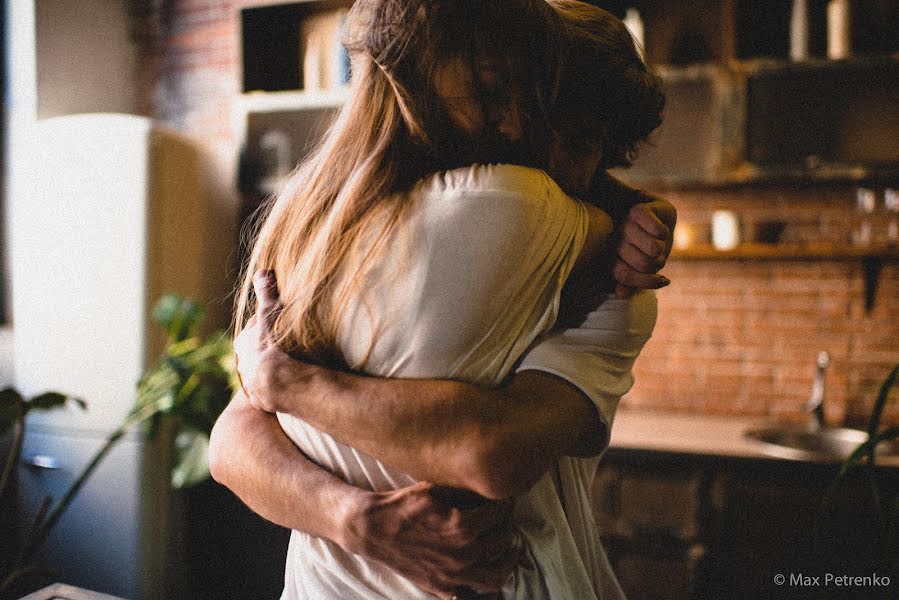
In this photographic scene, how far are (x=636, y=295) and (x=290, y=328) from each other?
421mm

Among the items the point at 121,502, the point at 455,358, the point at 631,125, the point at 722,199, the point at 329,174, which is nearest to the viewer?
the point at 455,358

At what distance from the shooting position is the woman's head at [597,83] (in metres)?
0.85

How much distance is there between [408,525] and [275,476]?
19cm

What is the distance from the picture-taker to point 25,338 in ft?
9.36

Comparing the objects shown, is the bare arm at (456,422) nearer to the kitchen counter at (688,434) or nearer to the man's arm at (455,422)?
the man's arm at (455,422)

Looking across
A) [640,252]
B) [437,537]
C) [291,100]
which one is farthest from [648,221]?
[291,100]

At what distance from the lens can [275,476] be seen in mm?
768

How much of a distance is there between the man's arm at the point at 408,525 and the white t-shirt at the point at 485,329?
4 centimetres

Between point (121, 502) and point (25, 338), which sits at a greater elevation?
point (25, 338)

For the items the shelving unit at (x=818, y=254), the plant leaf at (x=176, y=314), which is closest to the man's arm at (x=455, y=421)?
the plant leaf at (x=176, y=314)

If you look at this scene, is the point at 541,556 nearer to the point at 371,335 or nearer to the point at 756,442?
the point at 371,335

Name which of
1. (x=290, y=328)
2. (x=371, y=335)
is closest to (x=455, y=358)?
(x=371, y=335)

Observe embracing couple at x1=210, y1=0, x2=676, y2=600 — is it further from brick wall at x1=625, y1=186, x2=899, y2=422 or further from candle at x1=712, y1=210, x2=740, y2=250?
brick wall at x1=625, y1=186, x2=899, y2=422

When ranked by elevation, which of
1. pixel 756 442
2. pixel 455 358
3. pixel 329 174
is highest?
pixel 329 174
